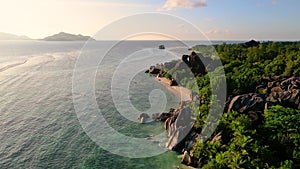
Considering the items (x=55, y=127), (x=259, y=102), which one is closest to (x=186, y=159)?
(x=259, y=102)

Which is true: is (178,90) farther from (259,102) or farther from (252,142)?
(252,142)

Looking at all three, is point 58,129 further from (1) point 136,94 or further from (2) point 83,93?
(1) point 136,94

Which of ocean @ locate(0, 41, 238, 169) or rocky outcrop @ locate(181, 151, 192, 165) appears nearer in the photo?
rocky outcrop @ locate(181, 151, 192, 165)

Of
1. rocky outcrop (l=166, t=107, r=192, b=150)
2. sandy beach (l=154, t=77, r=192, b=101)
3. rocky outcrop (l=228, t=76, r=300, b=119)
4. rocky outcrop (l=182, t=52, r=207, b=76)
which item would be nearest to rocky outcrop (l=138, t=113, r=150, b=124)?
rocky outcrop (l=166, t=107, r=192, b=150)

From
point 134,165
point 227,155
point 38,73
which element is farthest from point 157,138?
point 38,73

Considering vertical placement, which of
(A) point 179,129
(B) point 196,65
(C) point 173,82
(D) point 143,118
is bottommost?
(D) point 143,118

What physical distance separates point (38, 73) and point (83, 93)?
104 ft

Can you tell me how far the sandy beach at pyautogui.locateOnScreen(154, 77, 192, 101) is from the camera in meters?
60.0

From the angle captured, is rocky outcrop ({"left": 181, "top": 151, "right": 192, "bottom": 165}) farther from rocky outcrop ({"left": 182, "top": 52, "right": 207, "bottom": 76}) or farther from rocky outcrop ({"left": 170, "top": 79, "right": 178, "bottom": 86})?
rocky outcrop ({"left": 182, "top": 52, "right": 207, "bottom": 76})

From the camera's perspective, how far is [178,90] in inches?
2685

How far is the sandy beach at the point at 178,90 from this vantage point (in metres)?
60.0

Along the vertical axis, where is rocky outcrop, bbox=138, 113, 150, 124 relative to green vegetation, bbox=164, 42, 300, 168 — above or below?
below

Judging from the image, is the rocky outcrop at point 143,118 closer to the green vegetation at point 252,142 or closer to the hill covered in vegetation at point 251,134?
the hill covered in vegetation at point 251,134

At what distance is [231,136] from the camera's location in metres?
30.6
